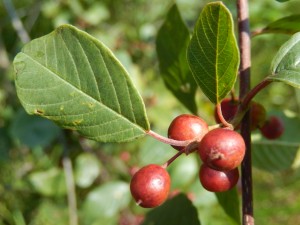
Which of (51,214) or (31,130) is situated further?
(51,214)

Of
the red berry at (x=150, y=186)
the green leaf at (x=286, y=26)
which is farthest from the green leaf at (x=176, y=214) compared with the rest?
the green leaf at (x=286, y=26)

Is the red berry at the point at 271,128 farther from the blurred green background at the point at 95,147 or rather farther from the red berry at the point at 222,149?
the red berry at the point at 222,149

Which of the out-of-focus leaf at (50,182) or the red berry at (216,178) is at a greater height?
the red berry at (216,178)

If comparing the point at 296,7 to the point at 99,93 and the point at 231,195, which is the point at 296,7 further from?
the point at 99,93

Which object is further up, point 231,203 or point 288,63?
point 288,63

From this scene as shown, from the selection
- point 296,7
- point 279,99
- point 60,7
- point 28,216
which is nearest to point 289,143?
point 296,7

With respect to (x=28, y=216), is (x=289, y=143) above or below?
above

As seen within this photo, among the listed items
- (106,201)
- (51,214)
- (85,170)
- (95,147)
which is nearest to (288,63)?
(106,201)

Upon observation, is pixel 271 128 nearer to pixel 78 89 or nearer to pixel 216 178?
pixel 216 178
